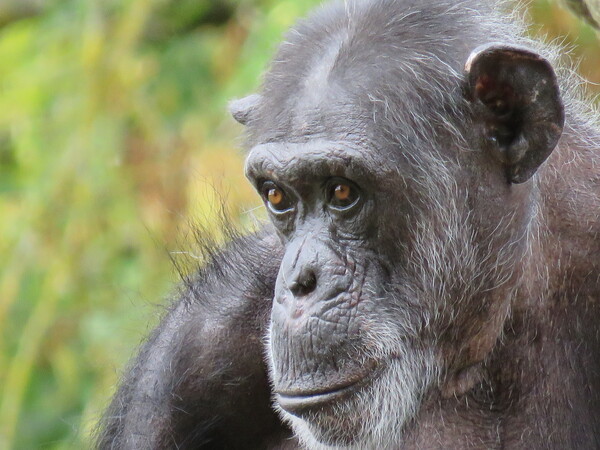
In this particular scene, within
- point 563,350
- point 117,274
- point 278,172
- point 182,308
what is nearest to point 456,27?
point 278,172

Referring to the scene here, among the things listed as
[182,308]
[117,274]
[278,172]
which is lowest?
[117,274]

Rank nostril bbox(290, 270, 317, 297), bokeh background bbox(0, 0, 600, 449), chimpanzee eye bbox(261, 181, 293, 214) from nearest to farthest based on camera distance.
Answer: nostril bbox(290, 270, 317, 297) < chimpanzee eye bbox(261, 181, 293, 214) < bokeh background bbox(0, 0, 600, 449)

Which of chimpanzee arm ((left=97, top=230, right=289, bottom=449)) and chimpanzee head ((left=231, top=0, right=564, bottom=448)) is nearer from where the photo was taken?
chimpanzee head ((left=231, top=0, right=564, bottom=448))

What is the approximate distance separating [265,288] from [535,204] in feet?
3.10

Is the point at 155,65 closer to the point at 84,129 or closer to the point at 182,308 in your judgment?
the point at 84,129

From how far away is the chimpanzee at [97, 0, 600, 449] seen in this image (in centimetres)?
280

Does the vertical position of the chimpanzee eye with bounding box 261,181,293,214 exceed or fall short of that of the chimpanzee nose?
it exceeds it

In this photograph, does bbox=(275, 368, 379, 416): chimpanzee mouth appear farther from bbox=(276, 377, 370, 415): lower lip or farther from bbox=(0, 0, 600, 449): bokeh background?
bbox=(0, 0, 600, 449): bokeh background

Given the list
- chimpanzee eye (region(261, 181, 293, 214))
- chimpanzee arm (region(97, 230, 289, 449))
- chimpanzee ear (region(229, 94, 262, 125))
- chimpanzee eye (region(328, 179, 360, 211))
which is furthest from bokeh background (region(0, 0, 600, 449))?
chimpanzee eye (region(328, 179, 360, 211))

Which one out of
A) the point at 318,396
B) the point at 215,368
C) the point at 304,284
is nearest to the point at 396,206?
the point at 304,284

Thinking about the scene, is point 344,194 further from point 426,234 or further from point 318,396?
point 318,396

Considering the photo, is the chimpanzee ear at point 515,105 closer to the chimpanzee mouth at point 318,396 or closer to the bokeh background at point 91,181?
the chimpanzee mouth at point 318,396

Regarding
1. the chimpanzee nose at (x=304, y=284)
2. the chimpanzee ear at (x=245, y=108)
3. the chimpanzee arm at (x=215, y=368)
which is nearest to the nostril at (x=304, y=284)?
the chimpanzee nose at (x=304, y=284)

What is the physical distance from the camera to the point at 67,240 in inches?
224
